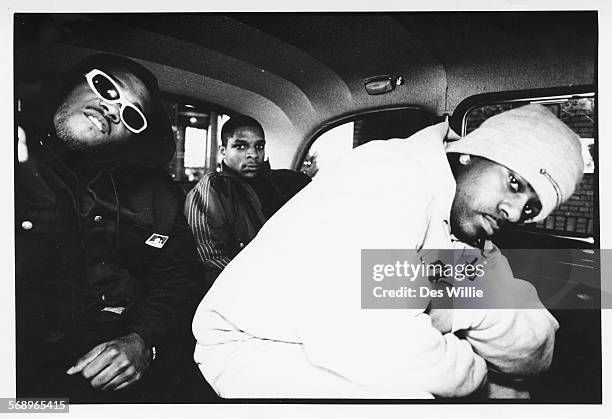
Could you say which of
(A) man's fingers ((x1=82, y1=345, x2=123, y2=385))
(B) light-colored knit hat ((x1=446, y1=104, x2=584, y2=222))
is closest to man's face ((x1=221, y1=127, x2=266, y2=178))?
(B) light-colored knit hat ((x1=446, y1=104, x2=584, y2=222))

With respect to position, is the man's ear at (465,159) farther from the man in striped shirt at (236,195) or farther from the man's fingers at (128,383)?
the man's fingers at (128,383)

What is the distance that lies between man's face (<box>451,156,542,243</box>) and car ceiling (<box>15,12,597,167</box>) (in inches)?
9.5

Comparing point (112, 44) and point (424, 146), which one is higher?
point (112, 44)

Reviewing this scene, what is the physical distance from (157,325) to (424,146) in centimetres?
110

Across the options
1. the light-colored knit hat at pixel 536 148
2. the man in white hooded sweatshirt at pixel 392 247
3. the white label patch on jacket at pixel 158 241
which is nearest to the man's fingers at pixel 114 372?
the man in white hooded sweatshirt at pixel 392 247

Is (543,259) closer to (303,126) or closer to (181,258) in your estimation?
(303,126)

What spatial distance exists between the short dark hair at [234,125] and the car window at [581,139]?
74cm

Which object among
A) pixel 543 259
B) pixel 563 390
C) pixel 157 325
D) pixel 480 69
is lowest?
pixel 563 390

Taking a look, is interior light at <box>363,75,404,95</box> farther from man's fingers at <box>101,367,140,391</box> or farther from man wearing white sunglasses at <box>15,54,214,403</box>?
man's fingers at <box>101,367,140,391</box>

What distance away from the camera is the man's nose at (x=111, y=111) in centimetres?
215

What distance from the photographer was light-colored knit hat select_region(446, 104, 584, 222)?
6.89 feet

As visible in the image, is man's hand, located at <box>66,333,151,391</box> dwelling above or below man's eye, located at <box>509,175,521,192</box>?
below

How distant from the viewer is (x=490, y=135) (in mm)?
2123

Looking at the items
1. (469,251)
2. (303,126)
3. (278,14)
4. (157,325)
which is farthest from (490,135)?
(157,325)
